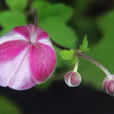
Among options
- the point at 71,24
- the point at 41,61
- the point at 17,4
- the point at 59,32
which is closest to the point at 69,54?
the point at 41,61

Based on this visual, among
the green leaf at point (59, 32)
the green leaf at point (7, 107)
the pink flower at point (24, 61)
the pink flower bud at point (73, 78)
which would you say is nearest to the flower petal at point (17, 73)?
the pink flower at point (24, 61)

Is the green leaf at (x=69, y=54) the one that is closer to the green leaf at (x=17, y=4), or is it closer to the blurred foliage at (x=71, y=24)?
the blurred foliage at (x=71, y=24)

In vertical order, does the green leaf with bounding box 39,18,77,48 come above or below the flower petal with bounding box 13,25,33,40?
above

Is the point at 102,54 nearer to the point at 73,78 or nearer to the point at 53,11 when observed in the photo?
the point at 53,11

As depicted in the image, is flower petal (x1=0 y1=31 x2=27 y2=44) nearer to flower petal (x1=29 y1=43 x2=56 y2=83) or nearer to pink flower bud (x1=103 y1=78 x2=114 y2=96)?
Answer: flower petal (x1=29 y1=43 x2=56 y2=83)

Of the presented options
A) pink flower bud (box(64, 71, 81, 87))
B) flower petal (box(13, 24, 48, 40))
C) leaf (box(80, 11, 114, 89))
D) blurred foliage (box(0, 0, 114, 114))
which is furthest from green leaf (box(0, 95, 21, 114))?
pink flower bud (box(64, 71, 81, 87))

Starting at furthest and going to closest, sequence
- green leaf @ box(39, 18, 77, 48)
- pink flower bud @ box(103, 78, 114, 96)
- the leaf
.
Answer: the leaf
green leaf @ box(39, 18, 77, 48)
pink flower bud @ box(103, 78, 114, 96)

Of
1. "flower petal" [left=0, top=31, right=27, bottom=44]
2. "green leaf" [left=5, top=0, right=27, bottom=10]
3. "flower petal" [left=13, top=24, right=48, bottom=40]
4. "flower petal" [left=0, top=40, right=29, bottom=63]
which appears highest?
"green leaf" [left=5, top=0, right=27, bottom=10]

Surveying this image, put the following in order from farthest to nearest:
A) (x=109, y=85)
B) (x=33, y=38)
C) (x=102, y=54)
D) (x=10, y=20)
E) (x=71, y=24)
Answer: (x=71, y=24), (x=102, y=54), (x=10, y=20), (x=33, y=38), (x=109, y=85)

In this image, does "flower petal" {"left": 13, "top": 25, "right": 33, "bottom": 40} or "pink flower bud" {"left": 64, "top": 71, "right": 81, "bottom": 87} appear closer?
"pink flower bud" {"left": 64, "top": 71, "right": 81, "bottom": 87}
